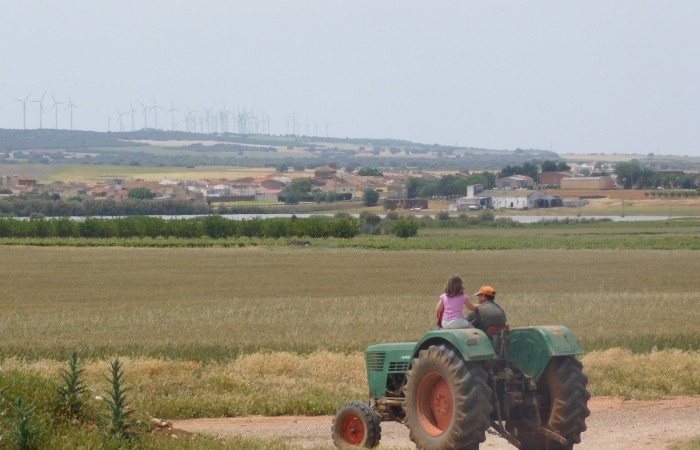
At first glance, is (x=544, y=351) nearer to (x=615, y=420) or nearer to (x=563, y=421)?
(x=563, y=421)

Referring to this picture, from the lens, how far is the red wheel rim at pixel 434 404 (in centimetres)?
1226

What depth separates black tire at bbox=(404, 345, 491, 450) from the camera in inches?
460

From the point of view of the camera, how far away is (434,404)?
492 inches

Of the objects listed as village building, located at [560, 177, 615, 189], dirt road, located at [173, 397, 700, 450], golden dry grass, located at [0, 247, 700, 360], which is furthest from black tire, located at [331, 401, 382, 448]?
village building, located at [560, 177, 615, 189]

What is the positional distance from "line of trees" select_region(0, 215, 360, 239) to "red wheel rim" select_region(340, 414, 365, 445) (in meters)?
81.6

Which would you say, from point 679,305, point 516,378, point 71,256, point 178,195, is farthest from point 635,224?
point 516,378

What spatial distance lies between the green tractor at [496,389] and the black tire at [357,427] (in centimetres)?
58

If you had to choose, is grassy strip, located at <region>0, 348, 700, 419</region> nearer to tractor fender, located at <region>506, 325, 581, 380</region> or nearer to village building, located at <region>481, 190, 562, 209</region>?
tractor fender, located at <region>506, 325, 581, 380</region>

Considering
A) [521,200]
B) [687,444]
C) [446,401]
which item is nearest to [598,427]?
[687,444]

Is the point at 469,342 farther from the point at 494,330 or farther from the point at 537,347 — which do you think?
the point at 537,347

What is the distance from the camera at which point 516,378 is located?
12.4 meters

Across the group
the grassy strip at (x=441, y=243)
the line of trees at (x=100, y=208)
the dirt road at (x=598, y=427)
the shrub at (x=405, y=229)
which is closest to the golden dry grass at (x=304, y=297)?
the grassy strip at (x=441, y=243)

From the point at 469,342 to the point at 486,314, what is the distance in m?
0.69

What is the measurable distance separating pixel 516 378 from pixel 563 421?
666 millimetres
